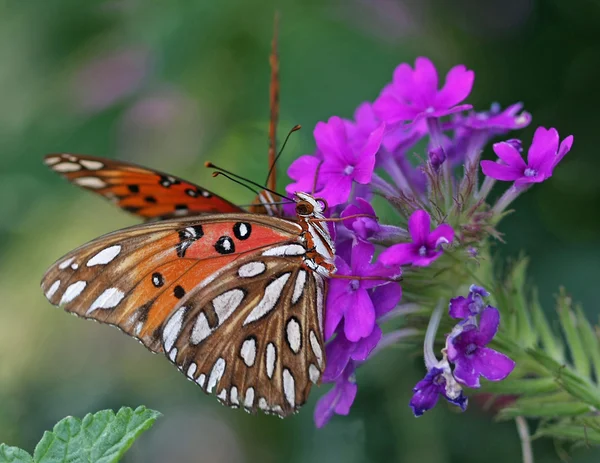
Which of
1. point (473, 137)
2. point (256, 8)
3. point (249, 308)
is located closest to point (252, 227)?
point (249, 308)

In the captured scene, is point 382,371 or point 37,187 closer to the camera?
point 382,371

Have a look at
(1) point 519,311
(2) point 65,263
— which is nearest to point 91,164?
(2) point 65,263

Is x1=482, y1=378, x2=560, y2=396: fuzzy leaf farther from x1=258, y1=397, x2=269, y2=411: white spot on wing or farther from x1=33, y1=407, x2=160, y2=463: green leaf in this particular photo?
x1=33, y1=407, x2=160, y2=463: green leaf

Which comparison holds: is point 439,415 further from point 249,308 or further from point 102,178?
point 102,178

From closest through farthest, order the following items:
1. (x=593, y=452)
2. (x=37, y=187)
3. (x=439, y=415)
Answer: (x=593, y=452) < (x=439, y=415) < (x=37, y=187)

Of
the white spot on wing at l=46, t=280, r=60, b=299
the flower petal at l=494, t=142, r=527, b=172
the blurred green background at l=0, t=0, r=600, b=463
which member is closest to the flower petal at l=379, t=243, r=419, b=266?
the flower petal at l=494, t=142, r=527, b=172

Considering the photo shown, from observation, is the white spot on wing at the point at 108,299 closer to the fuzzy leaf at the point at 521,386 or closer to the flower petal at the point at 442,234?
the flower petal at the point at 442,234
